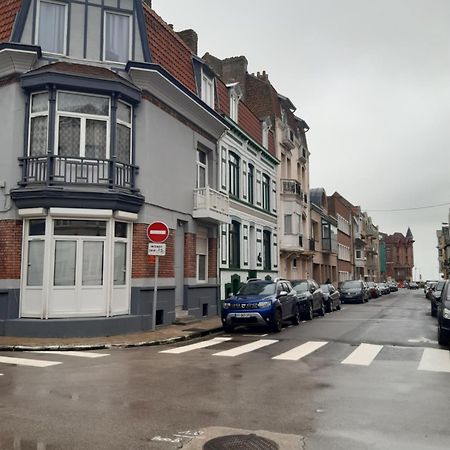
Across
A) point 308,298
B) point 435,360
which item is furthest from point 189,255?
point 435,360

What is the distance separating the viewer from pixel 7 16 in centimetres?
1538

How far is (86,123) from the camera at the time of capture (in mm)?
14992

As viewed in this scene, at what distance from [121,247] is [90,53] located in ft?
20.0

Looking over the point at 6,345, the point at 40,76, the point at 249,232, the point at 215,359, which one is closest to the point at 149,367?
the point at 215,359

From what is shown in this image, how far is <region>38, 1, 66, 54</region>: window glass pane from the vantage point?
15250 millimetres

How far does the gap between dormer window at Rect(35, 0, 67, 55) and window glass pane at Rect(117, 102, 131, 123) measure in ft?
7.49

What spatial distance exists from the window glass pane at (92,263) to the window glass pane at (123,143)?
2762mm

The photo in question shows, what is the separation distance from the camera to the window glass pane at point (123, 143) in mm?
15453

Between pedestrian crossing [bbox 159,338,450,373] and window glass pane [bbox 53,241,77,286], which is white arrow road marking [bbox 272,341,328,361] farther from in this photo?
window glass pane [bbox 53,241,77,286]

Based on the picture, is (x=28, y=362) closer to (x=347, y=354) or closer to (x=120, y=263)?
(x=120, y=263)

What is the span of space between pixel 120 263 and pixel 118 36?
726cm

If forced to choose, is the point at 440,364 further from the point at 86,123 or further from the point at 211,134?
the point at 211,134

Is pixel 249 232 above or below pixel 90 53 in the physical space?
below

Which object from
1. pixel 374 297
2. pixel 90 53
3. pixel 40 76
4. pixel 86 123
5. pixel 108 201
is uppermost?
pixel 90 53
